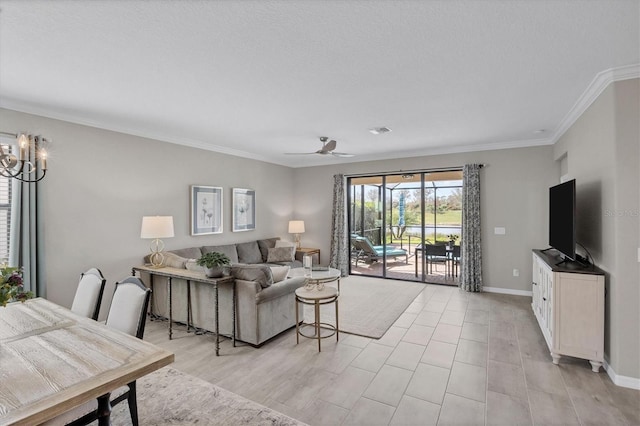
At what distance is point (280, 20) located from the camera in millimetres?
1896

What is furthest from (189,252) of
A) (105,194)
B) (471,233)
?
(471,233)

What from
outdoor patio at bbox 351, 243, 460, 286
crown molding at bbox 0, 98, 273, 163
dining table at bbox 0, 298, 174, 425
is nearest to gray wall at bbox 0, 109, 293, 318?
crown molding at bbox 0, 98, 273, 163

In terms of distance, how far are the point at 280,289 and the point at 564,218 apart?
127 inches

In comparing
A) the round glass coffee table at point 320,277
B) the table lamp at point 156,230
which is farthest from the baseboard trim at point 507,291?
the table lamp at point 156,230

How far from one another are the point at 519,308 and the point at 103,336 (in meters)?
5.20

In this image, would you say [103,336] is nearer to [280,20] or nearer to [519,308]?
[280,20]

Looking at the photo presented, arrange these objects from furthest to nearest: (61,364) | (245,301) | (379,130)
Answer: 1. (379,130)
2. (245,301)
3. (61,364)

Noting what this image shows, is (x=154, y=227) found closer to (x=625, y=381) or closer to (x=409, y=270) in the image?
(x=409, y=270)

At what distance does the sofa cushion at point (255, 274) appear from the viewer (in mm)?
3332

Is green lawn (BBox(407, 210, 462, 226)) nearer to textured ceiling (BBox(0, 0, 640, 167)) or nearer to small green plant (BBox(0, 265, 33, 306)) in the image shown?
textured ceiling (BBox(0, 0, 640, 167))

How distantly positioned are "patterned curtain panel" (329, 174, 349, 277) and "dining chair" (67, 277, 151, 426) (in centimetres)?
504

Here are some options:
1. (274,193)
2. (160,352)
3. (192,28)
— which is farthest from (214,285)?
(274,193)

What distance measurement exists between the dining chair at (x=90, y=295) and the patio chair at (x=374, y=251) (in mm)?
5132

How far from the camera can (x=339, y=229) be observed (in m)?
6.96
